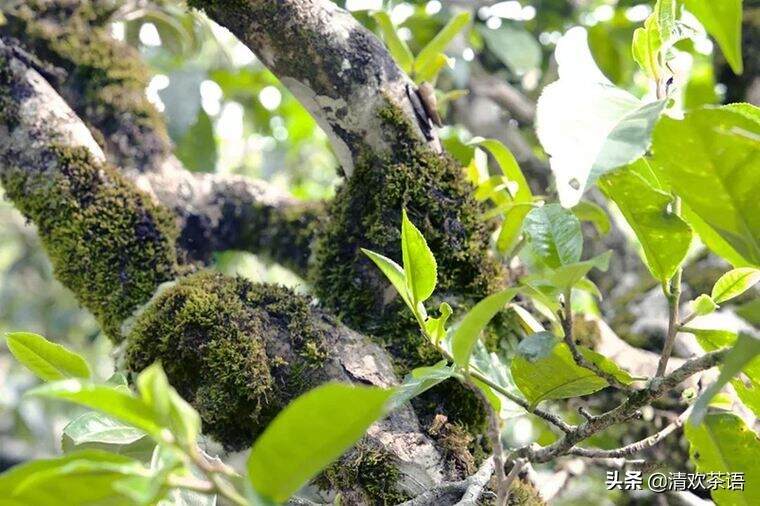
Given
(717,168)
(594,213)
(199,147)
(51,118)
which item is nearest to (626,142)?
(717,168)

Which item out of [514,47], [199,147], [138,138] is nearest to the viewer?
[138,138]

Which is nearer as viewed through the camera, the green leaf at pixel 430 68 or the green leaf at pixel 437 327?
the green leaf at pixel 437 327

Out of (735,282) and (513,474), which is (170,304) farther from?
(735,282)

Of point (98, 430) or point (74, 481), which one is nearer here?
point (74, 481)

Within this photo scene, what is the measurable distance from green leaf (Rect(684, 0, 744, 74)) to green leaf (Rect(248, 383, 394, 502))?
35 cm

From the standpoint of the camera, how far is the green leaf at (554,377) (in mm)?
679

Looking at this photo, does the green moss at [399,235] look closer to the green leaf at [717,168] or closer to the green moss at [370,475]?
the green moss at [370,475]

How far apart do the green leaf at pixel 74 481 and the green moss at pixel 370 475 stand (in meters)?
0.31

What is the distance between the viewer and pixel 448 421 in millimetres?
848

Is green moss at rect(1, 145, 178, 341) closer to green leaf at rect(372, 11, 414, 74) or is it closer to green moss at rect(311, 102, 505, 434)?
green moss at rect(311, 102, 505, 434)

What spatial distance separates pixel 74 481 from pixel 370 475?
0.35 metres

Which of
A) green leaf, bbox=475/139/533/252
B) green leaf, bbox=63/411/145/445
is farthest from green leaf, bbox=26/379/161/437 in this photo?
green leaf, bbox=475/139/533/252

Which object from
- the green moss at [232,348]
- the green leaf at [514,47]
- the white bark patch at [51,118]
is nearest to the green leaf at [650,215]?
the green moss at [232,348]

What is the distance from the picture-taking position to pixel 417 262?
67 cm
